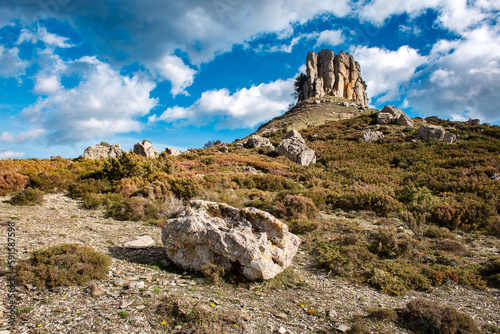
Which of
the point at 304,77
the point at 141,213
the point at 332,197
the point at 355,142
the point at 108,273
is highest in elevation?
the point at 304,77

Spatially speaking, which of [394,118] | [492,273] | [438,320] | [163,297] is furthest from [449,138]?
[163,297]

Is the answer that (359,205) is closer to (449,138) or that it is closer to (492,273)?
(492,273)

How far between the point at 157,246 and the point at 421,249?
8695 mm

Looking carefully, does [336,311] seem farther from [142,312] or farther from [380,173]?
[380,173]

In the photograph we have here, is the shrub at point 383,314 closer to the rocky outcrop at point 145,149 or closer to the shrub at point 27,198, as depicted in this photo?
the shrub at point 27,198

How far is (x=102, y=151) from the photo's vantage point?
2969 cm

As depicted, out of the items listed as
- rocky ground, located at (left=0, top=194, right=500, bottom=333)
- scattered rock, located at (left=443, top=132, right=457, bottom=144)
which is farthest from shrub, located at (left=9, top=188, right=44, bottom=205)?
scattered rock, located at (left=443, top=132, right=457, bottom=144)

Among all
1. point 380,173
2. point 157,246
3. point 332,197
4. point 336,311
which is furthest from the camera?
point 380,173

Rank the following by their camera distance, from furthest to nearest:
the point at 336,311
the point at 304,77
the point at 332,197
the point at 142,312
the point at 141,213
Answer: the point at 304,77, the point at 332,197, the point at 141,213, the point at 336,311, the point at 142,312

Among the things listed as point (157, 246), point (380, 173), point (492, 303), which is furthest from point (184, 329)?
point (380, 173)

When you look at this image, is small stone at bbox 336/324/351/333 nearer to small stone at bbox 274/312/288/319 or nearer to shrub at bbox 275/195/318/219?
small stone at bbox 274/312/288/319

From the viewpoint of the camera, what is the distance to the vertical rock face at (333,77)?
86375 mm

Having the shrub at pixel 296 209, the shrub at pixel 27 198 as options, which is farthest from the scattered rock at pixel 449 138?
the shrub at pixel 27 198

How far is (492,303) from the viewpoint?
5.56m
